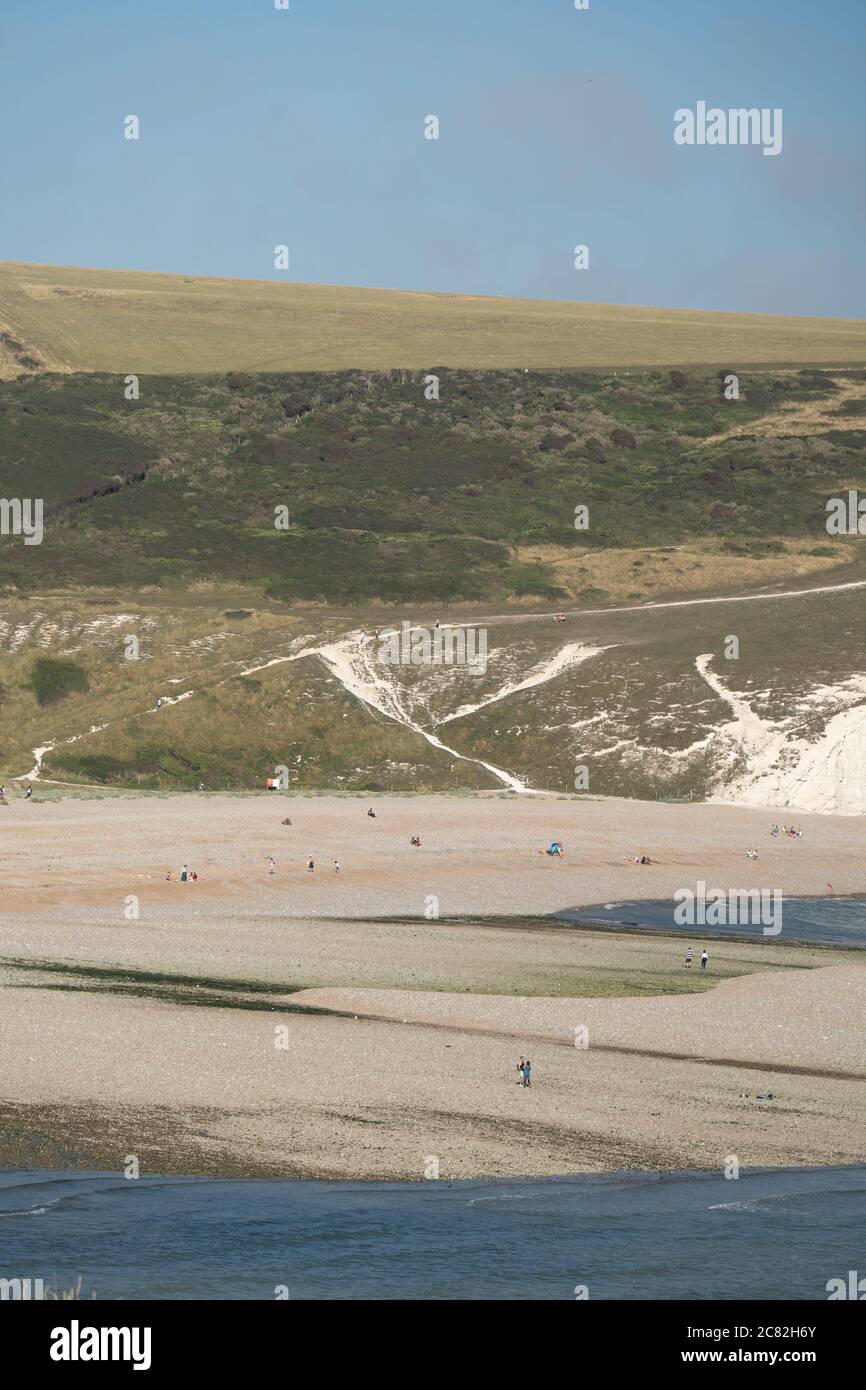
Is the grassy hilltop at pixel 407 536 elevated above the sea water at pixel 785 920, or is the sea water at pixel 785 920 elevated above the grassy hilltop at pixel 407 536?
the grassy hilltop at pixel 407 536

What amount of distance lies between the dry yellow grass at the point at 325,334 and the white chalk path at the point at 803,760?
94.0 metres

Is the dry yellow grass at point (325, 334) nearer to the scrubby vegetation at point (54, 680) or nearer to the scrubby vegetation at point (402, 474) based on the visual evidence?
the scrubby vegetation at point (402, 474)

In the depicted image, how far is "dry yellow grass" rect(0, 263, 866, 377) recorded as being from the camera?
159 m

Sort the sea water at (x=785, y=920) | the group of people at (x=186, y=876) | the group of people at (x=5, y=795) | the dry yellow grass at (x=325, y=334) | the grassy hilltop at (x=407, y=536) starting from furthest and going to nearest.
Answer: the dry yellow grass at (x=325, y=334) → the grassy hilltop at (x=407, y=536) → the group of people at (x=5, y=795) → the group of people at (x=186, y=876) → the sea water at (x=785, y=920)

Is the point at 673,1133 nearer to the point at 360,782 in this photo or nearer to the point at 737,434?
the point at 360,782

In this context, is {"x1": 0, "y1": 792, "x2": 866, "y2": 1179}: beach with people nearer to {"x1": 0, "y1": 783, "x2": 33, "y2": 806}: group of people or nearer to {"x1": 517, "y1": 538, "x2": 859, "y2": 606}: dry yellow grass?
{"x1": 0, "y1": 783, "x2": 33, "y2": 806}: group of people

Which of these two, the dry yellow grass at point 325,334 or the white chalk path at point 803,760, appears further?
the dry yellow grass at point 325,334

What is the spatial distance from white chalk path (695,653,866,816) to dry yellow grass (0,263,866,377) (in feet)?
308

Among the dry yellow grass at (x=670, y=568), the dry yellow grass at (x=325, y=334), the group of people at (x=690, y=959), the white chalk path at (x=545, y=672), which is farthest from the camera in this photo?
the dry yellow grass at (x=325, y=334)

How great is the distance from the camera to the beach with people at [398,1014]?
72.0ft

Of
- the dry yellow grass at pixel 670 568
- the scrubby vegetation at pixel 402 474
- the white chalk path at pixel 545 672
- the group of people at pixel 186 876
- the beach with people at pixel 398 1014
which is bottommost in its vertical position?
the beach with people at pixel 398 1014

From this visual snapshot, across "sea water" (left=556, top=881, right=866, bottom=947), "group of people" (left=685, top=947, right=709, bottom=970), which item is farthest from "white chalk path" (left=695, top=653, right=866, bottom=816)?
"group of people" (left=685, top=947, right=709, bottom=970)

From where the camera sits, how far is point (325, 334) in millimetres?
174250

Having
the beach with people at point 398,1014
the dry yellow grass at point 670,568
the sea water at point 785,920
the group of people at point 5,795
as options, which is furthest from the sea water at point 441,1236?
the dry yellow grass at point 670,568
